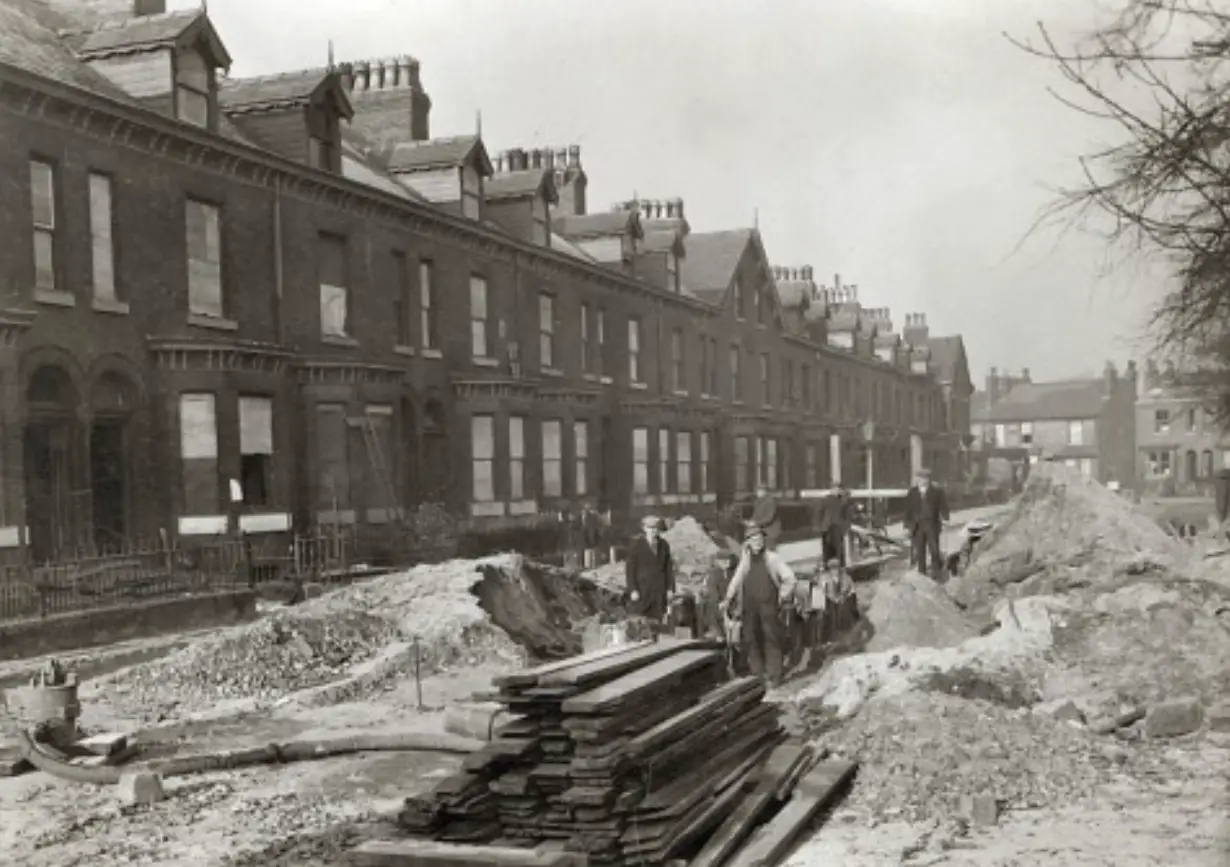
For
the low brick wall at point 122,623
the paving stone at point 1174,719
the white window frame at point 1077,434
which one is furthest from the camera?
the white window frame at point 1077,434

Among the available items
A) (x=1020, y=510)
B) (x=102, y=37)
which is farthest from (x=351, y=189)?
(x=1020, y=510)

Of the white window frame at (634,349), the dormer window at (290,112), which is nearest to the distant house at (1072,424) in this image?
the white window frame at (634,349)

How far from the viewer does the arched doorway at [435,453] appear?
27.7 m

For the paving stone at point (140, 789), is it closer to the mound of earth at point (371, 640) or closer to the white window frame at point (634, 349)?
the mound of earth at point (371, 640)

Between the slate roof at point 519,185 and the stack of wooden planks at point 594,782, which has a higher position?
the slate roof at point 519,185

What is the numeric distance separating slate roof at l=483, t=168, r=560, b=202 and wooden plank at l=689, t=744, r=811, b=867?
2438 cm

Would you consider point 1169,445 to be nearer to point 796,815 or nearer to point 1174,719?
point 1174,719

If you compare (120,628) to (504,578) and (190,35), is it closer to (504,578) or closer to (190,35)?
(504,578)

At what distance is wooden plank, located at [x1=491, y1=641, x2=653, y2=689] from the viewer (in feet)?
24.1

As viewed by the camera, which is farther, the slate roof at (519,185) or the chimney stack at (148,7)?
the slate roof at (519,185)

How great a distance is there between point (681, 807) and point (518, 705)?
1.12 m

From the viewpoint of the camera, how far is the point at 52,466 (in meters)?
18.8

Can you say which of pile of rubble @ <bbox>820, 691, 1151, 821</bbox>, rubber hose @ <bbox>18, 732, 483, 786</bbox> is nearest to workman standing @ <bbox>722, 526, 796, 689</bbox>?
pile of rubble @ <bbox>820, 691, 1151, 821</bbox>

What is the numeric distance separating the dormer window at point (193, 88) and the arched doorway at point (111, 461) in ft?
15.7
